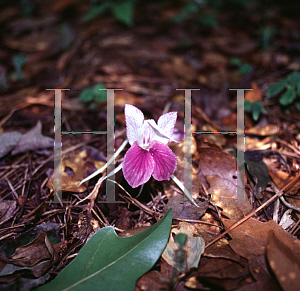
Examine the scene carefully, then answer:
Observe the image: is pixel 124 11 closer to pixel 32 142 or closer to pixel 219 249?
pixel 32 142

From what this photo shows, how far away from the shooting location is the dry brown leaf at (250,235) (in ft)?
4.09

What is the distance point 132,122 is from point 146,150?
0.19 meters

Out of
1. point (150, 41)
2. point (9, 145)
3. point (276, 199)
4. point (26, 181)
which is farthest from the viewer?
point (150, 41)

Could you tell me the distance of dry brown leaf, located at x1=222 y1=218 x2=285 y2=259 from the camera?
125 cm

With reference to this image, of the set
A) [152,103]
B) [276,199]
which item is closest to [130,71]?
[152,103]

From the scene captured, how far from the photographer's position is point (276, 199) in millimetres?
1588

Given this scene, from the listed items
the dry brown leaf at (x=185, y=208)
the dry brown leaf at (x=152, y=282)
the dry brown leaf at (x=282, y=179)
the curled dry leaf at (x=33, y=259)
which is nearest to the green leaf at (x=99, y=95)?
the dry brown leaf at (x=185, y=208)

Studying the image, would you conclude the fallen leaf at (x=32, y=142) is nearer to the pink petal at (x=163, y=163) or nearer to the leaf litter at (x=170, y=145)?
the leaf litter at (x=170, y=145)

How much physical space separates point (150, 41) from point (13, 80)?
6.80 feet

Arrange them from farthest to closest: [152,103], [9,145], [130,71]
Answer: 1. [130,71]
2. [152,103]
3. [9,145]

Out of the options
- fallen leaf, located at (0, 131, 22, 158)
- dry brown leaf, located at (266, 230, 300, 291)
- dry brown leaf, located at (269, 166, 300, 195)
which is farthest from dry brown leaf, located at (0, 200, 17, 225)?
dry brown leaf, located at (269, 166, 300, 195)

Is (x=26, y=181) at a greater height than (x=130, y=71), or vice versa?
(x=130, y=71)

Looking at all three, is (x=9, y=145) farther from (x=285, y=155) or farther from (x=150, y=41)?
(x=150, y=41)

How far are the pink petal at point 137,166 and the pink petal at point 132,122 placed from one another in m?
0.05
